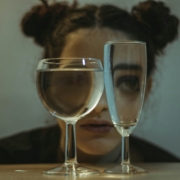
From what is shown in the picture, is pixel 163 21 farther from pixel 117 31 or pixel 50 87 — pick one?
pixel 50 87

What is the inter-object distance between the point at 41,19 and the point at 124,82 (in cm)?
33

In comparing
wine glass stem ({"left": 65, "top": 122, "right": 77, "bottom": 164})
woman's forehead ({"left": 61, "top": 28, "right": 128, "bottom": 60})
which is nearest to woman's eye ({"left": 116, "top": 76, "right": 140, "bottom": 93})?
wine glass stem ({"left": 65, "top": 122, "right": 77, "bottom": 164})

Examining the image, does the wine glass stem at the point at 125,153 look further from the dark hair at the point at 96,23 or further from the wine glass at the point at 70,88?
the dark hair at the point at 96,23

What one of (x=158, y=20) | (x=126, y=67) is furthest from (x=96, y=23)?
(x=126, y=67)

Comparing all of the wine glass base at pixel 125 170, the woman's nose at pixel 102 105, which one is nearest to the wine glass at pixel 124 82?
the wine glass base at pixel 125 170

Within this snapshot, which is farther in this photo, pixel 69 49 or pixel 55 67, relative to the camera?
pixel 69 49

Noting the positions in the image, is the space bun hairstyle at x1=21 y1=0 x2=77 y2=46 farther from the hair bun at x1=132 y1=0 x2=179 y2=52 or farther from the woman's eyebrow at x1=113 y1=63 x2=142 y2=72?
the woman's eyebrow at x1=113 y1=63 x2=142 y2=72

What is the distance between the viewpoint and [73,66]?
2.38 ft

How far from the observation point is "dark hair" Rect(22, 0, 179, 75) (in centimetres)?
96

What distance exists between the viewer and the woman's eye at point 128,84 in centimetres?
73

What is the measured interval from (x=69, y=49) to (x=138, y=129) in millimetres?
255

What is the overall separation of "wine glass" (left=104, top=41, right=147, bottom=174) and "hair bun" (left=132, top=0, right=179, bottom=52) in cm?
25

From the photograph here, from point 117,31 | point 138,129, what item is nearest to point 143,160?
point 138,129

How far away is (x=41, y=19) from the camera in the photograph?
3.17ft
